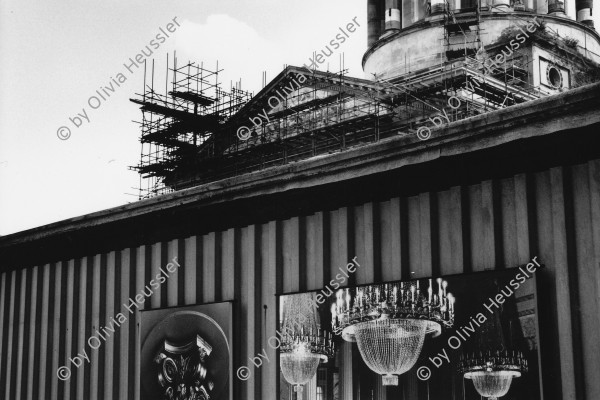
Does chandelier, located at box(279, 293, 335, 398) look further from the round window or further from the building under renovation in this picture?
the round window

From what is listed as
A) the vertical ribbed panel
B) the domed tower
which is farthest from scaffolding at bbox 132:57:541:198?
the vertical ribbed panel

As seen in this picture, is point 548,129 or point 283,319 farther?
point 283,319

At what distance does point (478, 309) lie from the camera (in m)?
7.85

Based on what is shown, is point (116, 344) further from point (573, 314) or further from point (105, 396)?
point (573, 314)

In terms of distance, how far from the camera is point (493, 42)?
4544 cm

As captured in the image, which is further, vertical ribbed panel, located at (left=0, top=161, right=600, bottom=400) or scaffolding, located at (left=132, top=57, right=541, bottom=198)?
scaffolding, located at (left=132, top=57, right=541, bottom=198)

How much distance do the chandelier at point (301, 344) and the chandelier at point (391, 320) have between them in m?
0.26

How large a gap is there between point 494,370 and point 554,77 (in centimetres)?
3779

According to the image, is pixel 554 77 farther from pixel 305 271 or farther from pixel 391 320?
pixel 391 320

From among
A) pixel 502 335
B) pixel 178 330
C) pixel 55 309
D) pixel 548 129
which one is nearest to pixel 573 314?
pixel 502 335

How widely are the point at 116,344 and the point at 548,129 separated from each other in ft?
21.6

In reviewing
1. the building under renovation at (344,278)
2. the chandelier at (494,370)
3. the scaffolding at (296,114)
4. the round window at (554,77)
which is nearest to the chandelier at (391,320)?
the building under renovation at (344,278)

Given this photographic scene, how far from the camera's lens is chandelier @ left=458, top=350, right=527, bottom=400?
754 cm

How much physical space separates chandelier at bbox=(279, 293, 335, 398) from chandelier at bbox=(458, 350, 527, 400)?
162 cm
